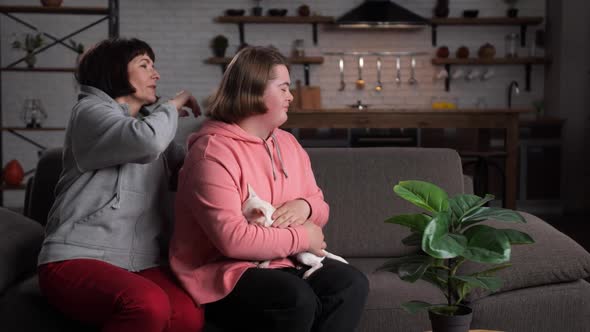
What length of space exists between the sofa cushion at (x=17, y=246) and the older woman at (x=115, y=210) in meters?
0.23

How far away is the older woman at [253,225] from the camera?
72.6 inches

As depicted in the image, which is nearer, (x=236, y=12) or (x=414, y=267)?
(x=414, y=267)

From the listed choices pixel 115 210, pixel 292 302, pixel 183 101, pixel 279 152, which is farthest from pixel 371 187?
pixel 115 210

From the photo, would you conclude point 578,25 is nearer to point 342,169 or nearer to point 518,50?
point 518,50

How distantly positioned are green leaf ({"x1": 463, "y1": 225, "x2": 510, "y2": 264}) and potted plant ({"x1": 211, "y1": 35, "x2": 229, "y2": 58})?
6171mm

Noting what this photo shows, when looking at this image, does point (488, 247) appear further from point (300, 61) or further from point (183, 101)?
point (300, 61)

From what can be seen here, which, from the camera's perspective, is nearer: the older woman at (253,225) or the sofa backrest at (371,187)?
the older woman at (253,225)

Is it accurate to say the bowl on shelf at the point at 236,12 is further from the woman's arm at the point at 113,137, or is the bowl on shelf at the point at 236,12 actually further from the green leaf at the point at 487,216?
the green leaf at the point at 487,216

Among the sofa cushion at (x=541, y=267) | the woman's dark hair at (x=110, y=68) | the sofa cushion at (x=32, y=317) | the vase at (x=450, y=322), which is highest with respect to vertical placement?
the woman's dark hair at (x=110, y=68)

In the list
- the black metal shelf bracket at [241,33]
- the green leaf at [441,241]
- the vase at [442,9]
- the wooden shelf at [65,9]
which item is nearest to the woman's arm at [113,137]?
the green leaf at [441,241]

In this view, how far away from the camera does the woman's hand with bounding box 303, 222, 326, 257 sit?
79.1 inches

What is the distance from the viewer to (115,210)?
1949mm

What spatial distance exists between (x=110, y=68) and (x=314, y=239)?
31.4 inches

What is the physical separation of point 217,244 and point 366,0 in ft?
18.9
